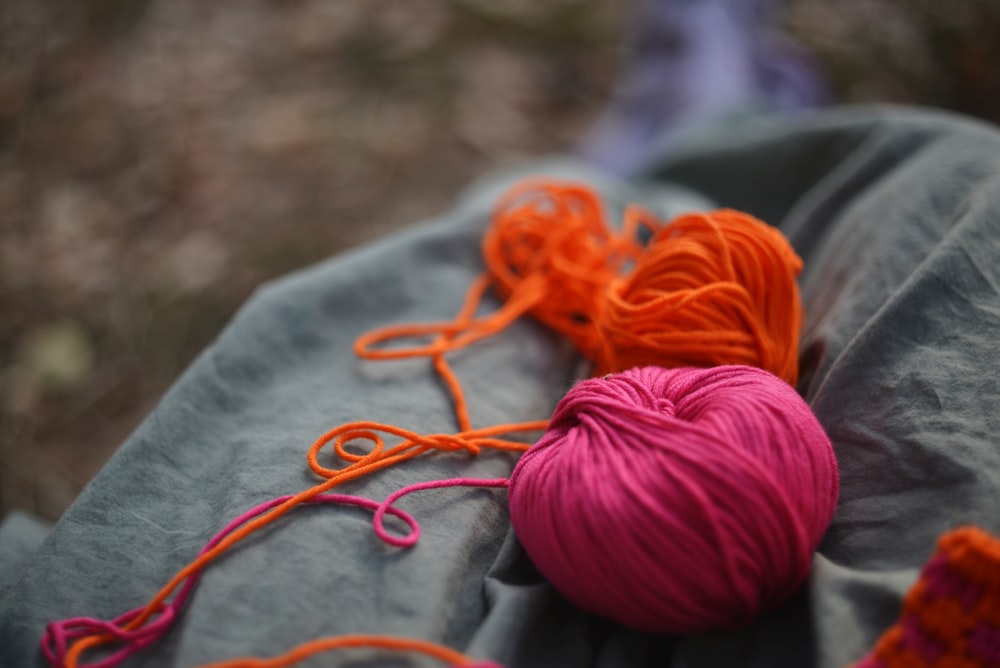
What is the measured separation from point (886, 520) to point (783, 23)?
1450 millimetres

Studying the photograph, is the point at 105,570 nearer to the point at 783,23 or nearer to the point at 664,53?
the point at 664,53

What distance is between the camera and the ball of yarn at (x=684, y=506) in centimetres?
48

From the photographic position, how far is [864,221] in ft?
2.54

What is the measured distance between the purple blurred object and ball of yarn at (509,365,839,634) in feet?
2.84

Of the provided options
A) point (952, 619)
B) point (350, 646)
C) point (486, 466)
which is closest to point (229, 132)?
point (486, 466)

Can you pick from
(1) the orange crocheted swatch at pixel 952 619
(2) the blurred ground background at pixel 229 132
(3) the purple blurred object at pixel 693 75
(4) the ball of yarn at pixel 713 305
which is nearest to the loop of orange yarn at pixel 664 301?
(4) the ball of yarn at pixel 713 305

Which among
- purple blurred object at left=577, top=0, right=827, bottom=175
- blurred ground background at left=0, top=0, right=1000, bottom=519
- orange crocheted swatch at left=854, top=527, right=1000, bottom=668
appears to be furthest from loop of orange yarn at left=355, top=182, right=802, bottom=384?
blurred ground background at left=0, top=0, right=1000, bottom=519

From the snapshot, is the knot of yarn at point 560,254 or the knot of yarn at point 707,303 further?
the knot of yarn at point 560,254

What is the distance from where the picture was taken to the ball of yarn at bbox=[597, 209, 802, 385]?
2.12 feet

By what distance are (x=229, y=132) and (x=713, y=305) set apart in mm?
1294

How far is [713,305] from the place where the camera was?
651mm

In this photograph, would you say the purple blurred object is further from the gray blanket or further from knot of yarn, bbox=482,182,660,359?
the gray blanket

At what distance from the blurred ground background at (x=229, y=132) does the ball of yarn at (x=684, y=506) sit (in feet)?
3.00

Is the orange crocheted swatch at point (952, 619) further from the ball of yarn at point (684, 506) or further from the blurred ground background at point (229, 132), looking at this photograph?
the blurred ground background at point (229, 132)
